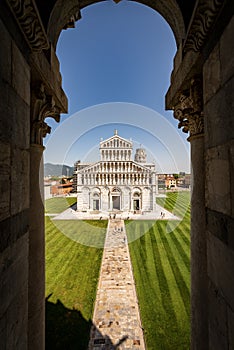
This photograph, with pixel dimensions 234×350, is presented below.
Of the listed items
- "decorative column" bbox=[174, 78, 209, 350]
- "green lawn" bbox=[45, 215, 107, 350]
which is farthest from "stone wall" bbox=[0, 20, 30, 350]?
"green lawn" bbox=[45, 215, 107, 350]

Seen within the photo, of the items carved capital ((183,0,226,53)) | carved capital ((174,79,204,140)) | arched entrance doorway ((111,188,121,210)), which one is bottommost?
arched entrance doorway ((111,188,121,210))

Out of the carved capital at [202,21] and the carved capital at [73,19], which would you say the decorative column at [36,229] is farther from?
the carved capital at [202,21]

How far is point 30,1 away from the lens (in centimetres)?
162

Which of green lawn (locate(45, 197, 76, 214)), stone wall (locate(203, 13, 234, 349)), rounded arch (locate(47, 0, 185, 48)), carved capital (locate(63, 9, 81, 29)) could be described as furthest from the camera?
green lawn (locate(45, 197, 76, 214))

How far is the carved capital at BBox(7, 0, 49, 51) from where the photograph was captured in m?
1.58

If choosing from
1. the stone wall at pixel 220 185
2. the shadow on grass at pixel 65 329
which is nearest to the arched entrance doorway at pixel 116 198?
the shadow on grass at pixel 65 329

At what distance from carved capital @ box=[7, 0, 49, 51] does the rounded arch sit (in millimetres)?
971

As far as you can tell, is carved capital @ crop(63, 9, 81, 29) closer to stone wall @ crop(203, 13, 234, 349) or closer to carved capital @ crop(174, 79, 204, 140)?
carved capital @ crop(174, 79, 204, 140)

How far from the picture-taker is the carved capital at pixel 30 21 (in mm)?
1580

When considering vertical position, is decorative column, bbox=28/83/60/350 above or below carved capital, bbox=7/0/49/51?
below

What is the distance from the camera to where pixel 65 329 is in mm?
6348

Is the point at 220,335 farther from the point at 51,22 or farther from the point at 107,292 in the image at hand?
the point at 107,292

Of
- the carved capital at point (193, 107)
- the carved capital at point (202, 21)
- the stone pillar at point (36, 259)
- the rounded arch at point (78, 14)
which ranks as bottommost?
the stone pillar at point (36, 259)

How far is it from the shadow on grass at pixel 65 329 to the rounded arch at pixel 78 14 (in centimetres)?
789
